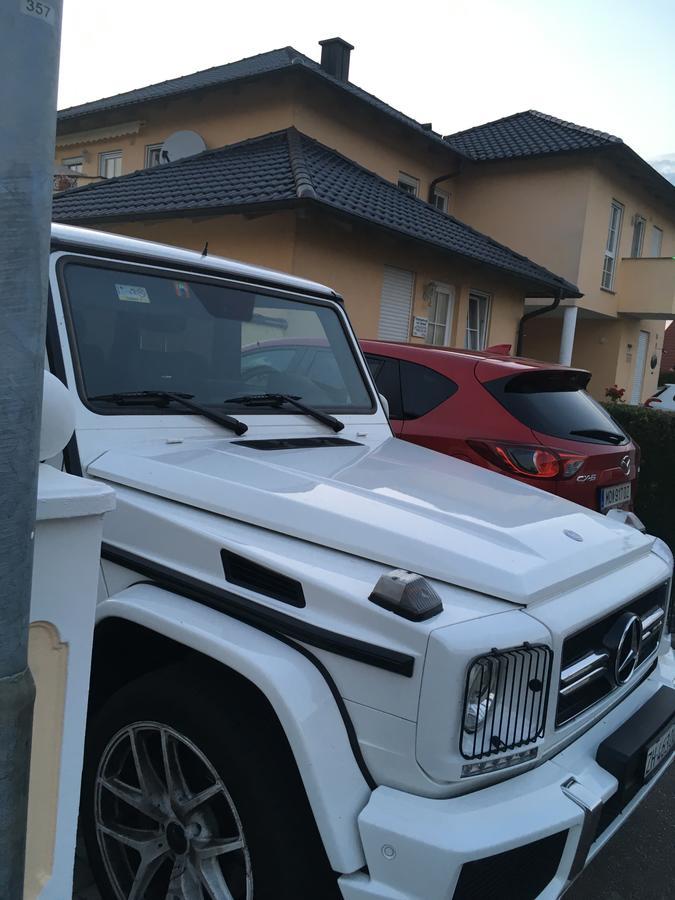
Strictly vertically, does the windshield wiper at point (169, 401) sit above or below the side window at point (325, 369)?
below

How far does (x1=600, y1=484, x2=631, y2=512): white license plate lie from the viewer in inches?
195

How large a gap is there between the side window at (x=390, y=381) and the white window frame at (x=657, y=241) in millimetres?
18918

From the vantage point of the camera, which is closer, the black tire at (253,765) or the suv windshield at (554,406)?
the black tire at (253,765)

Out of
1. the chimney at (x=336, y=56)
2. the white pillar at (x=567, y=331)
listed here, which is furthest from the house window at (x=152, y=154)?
the white pillar at (x=567, y=331)

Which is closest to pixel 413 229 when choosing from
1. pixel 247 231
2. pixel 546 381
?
pixel 247 231

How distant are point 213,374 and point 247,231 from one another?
8182 mm

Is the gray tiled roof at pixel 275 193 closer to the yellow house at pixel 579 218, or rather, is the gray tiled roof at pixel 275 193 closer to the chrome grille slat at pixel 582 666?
the yellow house at pixel 579 218

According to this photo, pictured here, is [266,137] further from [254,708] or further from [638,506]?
[254,708]

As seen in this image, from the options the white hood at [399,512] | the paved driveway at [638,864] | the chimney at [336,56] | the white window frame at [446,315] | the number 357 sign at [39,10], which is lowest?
the paved driveway at [638,864]

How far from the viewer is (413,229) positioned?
11539mm

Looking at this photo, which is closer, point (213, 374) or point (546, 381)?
point (213, 374)

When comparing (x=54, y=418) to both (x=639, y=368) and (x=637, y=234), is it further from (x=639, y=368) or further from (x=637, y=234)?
(x=639, y=368)

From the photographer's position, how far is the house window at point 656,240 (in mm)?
21641

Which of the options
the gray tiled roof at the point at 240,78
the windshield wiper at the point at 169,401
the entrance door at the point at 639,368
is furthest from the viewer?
the entrance door at the point at 639,368
